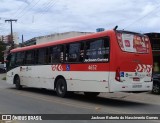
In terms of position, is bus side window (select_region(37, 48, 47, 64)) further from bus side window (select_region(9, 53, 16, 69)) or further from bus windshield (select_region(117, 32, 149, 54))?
bus windshield (select_region(117, 32, 149, 54))

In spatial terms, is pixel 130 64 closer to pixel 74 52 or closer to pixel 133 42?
pixel 133 42

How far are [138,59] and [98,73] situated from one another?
1736 millimetres

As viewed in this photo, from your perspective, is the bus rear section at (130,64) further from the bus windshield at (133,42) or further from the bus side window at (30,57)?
the bus side window at (30,57)

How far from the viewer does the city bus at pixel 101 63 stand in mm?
14914

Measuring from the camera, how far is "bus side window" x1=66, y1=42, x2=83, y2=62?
16875mm

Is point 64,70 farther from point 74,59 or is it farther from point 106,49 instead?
point 106,49

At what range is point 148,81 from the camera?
15961mm

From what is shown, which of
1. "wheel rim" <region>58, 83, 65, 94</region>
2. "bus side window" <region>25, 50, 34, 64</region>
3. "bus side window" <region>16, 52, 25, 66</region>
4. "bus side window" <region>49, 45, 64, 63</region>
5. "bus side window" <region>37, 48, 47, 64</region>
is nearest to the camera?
"wheel rim" <region>58, 83, 65, 94</region>

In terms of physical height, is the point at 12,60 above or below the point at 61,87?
above

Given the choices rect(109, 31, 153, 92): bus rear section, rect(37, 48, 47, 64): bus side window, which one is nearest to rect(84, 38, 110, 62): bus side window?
rect(109, 31, 153, 92): bus rear section

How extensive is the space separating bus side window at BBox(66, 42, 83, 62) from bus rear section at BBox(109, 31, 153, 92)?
2.28m

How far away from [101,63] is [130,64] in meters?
1.15

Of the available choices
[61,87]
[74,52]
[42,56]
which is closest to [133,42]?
[74,52]

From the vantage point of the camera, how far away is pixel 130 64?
15258 mm
